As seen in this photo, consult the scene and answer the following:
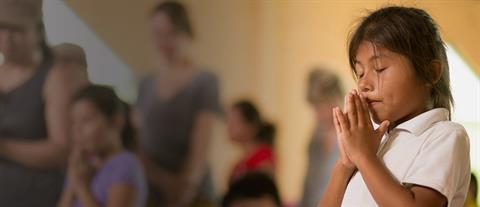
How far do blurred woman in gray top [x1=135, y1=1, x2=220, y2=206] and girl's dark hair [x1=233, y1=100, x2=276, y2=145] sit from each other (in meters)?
0.07

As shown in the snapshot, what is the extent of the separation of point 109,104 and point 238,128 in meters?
0.33

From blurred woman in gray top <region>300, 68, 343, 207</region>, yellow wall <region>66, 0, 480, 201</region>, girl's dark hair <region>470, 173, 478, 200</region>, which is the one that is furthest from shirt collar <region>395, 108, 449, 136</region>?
girl's dark hair <region>470, 173, 478, 200</region>

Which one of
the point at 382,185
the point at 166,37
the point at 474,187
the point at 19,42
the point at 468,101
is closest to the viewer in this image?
the point at 382,185

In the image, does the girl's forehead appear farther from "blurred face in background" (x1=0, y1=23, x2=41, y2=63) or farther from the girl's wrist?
"blurred face in background" (x1=0, y1=23, x2=41, y2=63)

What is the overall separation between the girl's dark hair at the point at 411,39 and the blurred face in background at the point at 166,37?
924 millimetres

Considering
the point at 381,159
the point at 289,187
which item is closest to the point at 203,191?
the point at 289,187

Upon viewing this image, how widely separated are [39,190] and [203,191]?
0.39 meters

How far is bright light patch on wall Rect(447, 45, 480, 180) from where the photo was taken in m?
2.20

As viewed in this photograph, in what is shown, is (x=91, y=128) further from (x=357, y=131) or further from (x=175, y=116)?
(x=357, y=131)

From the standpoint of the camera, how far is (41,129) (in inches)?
65.4

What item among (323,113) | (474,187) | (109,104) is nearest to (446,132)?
(109,104)

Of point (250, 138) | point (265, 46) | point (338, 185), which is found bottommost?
point (250, 138)

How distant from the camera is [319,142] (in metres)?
1.98

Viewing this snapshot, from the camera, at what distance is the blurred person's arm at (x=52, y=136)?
1.64 meters
